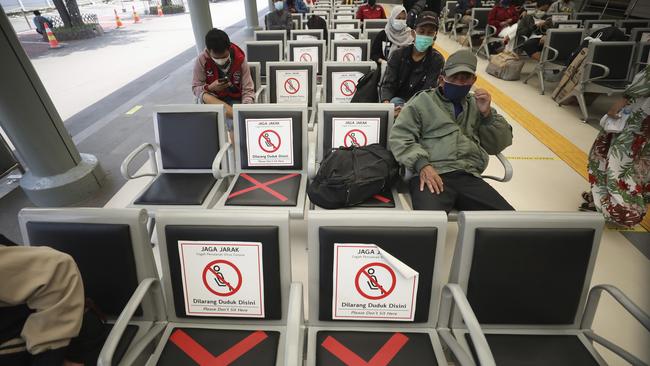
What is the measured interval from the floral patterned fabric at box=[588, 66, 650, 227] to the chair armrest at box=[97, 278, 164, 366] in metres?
3.07

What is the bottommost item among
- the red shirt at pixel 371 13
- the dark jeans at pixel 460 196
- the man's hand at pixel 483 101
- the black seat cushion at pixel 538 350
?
the black seat cushion at pixel 538 350

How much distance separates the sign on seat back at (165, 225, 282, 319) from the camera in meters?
1.33

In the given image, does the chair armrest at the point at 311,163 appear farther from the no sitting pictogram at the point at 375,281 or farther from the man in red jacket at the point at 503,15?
the man in red jacket at the point at 503,15

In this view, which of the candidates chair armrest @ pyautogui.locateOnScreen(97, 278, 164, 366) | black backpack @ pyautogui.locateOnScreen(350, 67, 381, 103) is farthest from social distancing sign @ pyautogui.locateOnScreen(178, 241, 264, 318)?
black backpack @ pyautogui.locateOnScreen(350, 67, 381, 103)

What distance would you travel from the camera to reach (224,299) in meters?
1.42

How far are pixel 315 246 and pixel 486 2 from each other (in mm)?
12791

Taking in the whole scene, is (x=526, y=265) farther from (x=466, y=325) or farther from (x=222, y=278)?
(x=222, y=278)

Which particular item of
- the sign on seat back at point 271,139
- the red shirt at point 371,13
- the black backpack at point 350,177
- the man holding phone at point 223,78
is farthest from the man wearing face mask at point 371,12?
the black backpack at point 350,177

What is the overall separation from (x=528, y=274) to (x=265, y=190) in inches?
62.5

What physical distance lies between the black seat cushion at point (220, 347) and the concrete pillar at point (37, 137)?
243cm

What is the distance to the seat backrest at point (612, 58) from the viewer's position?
4.46 meters

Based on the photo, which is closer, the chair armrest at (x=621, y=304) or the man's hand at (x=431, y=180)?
the chair armrest at (x=621, y=304)

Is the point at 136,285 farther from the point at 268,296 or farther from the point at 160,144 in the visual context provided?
the point at 160,144

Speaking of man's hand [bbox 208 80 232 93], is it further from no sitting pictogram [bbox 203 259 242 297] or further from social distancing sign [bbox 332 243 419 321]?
social distancing sign [bbox 332 243 419 321]
